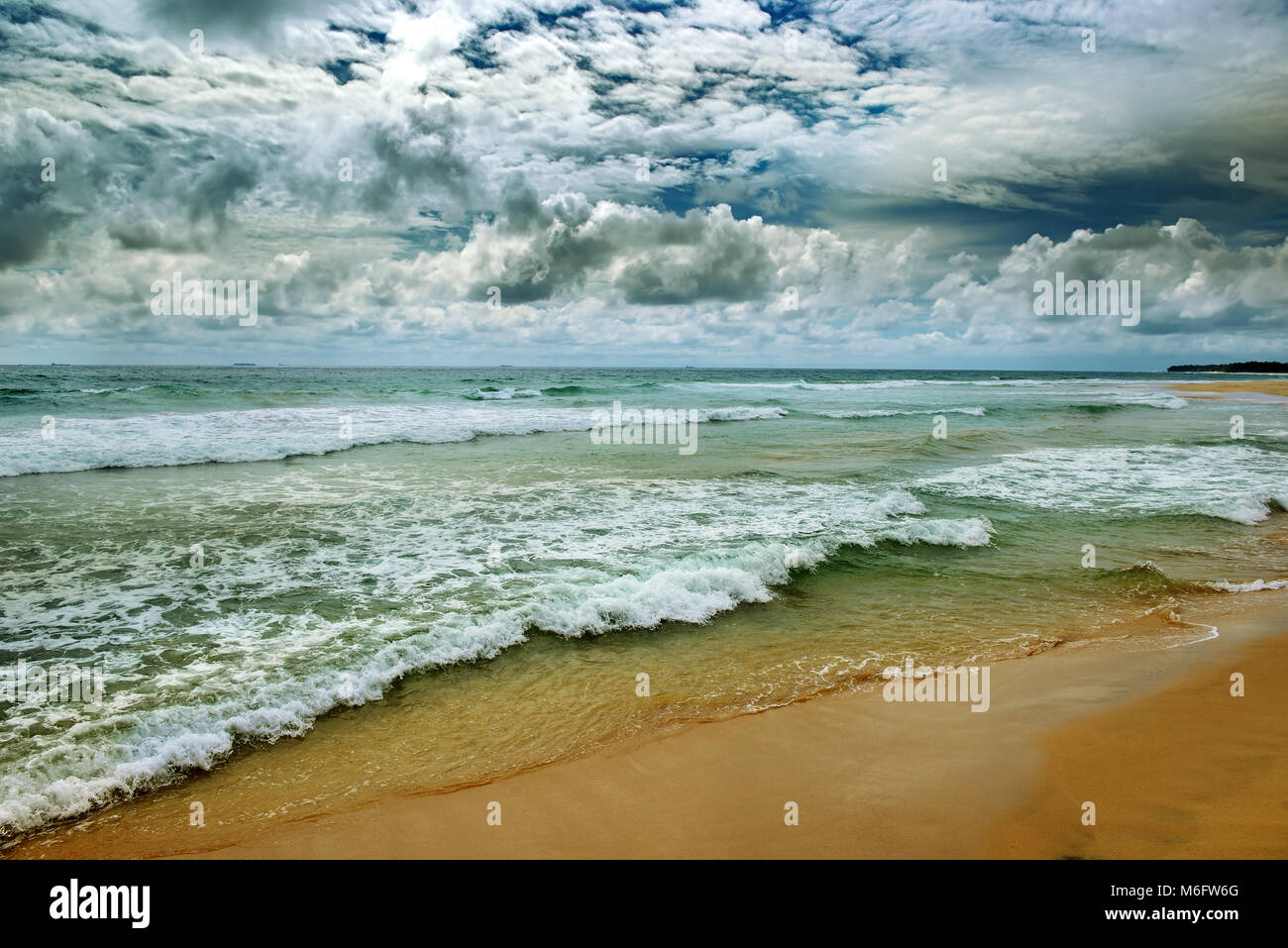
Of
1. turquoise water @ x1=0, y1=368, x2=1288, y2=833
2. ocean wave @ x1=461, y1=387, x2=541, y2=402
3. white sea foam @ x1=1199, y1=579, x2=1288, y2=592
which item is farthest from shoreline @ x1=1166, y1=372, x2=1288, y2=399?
white sea foam @ x1=1199, y1=579, x2=1288, y2=592

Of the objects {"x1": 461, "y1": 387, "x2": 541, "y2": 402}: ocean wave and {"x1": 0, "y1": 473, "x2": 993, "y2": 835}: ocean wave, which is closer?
{"x1": 0, "y1": 473, "x2": 993, "y2": 835}: ocean wave

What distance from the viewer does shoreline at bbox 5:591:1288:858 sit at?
3574 mm


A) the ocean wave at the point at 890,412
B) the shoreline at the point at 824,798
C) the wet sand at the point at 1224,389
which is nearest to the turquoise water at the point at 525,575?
the shoreline at the point at 824,798

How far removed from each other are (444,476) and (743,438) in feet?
40.5

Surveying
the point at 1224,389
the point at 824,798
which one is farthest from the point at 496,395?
the point at 1224,389

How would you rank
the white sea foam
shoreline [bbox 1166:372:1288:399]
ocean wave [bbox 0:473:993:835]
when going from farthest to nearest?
1. shoreline [bbox 1166:372:1288:399]
2. the white sea foam
3. ocean wave [bbox 0:473:993:835]

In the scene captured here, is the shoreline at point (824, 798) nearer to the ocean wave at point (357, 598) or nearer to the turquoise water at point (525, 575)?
the turquoise water at point (525, 575)

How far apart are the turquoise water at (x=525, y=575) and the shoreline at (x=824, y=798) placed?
0.39 m

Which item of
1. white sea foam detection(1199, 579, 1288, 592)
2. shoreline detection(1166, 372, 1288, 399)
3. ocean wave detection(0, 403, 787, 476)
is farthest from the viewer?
shoreline detection(1166, 372, 1288, 399)

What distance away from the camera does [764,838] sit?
142 inches

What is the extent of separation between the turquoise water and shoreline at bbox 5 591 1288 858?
15.4 inches

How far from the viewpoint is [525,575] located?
8.20 metres

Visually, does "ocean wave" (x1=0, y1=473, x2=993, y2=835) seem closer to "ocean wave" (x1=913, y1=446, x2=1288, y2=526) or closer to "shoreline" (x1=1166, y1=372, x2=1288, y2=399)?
"ocean wave" (x1=913, y1=446, x2=1288, y2=526)

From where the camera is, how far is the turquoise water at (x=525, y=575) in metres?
5.02
